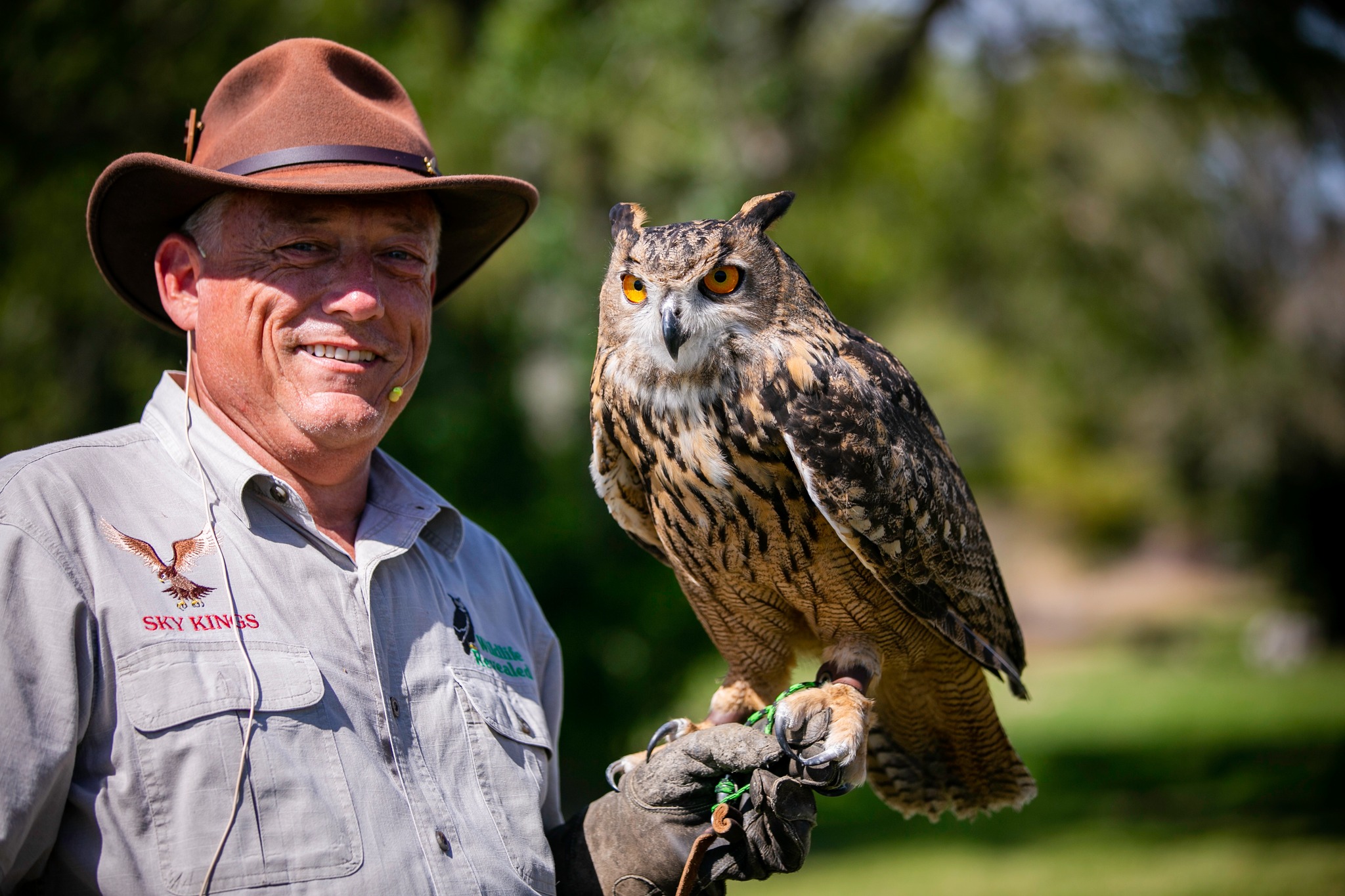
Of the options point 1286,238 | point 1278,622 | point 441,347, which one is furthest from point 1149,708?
point 441,347

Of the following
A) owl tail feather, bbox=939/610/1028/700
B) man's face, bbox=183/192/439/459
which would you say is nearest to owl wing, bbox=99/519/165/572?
man's face, bbox=183/192/439/459

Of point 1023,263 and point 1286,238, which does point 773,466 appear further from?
point 1286,238

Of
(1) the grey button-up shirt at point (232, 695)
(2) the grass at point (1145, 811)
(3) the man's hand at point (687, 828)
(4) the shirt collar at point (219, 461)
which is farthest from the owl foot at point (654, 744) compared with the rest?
(2) the grass at point (1145, 811)

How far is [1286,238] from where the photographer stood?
11.5 metres

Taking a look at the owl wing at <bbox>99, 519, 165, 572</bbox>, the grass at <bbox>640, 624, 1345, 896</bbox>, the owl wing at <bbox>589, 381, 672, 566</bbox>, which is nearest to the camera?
the owl wing at <bbox>99, 519, 165, 572</bbox>

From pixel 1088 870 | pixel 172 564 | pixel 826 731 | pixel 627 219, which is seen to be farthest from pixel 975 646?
pixel 1088 870

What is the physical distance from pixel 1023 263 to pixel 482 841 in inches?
457

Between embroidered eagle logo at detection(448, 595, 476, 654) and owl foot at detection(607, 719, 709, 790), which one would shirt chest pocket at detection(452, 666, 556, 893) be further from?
owl foot at detection(607, 719, 709, 790)

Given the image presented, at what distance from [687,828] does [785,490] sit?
0.78 m

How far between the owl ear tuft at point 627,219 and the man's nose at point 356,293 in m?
0.65

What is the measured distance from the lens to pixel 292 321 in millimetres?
2008

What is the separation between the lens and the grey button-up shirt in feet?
5.07

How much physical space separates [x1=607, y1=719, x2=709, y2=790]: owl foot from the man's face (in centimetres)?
102

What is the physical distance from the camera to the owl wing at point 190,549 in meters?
1.76
